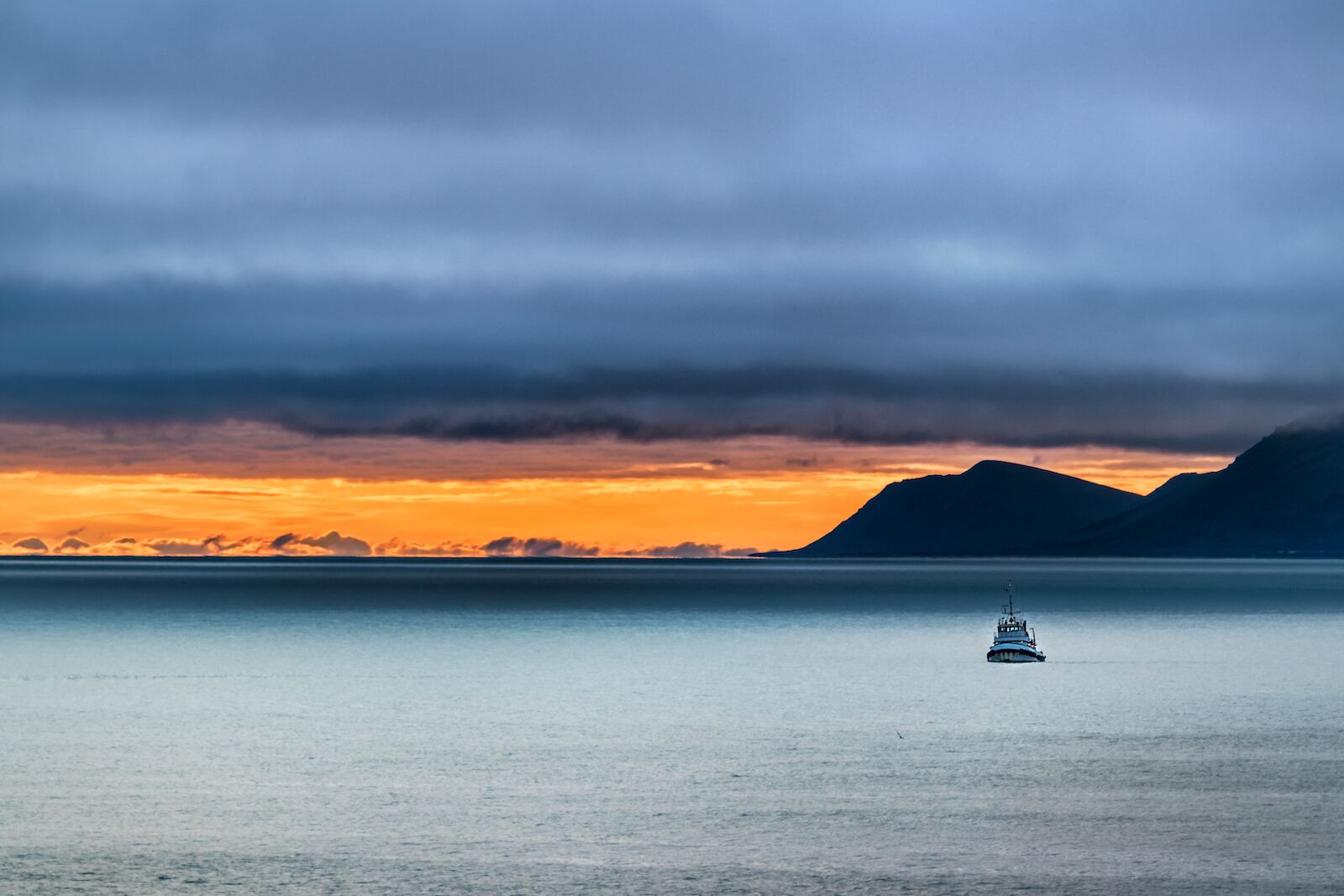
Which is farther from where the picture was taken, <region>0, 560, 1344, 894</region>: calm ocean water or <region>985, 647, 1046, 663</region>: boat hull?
<region>985, 647, 1046, 663</region>: boat hull

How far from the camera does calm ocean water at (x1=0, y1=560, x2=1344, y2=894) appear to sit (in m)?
35.3

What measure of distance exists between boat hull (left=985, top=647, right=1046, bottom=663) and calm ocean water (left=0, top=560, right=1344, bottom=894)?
2.37m

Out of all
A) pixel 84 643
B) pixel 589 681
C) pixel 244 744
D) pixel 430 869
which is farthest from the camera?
pixel 84 643

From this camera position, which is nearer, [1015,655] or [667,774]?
[667,774]

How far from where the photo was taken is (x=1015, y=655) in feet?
348

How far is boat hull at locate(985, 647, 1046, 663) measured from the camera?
106 m

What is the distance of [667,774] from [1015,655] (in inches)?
2400

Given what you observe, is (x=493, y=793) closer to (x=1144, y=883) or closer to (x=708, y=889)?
(x=708, y=889)

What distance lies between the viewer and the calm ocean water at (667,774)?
116 feet

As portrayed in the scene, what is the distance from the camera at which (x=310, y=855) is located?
121ft

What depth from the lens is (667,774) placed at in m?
50.0

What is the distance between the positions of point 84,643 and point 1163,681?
8179 centimetres

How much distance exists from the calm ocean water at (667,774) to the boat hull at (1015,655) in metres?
2.37

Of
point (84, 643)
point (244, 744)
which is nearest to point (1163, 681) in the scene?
point (244, 744)
